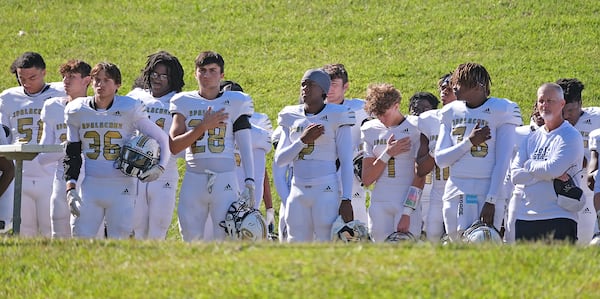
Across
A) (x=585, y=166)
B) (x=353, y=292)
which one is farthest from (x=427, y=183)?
(x=353, y=292)

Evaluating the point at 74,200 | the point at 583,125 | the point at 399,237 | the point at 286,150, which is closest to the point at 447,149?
the point at 399,237

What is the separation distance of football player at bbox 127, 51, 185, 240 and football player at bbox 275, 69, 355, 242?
151 centimetres

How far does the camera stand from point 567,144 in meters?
10.5

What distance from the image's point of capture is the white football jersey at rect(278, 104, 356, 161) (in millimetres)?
11445

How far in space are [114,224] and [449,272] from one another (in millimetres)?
3690

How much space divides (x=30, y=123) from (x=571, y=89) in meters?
5.52

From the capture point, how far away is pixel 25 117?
1289 cm

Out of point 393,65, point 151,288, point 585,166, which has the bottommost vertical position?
point 151,288

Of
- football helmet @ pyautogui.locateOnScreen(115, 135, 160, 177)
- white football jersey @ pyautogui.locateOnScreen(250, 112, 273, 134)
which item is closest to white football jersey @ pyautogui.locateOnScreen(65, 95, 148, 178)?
football helmet @ pyautogui.locateOnScreen(115, 135, 160, 177)

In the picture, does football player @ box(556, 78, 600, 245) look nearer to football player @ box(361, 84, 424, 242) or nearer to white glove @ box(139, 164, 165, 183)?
football player @ box(361, 84, 424, 242)

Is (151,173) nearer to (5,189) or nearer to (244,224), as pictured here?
(244,224)

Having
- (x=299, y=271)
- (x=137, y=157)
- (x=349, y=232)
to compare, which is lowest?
(x=299, y=271)

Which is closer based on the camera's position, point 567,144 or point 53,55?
point 567,144

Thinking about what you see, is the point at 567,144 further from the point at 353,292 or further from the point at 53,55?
the point at 53,55
